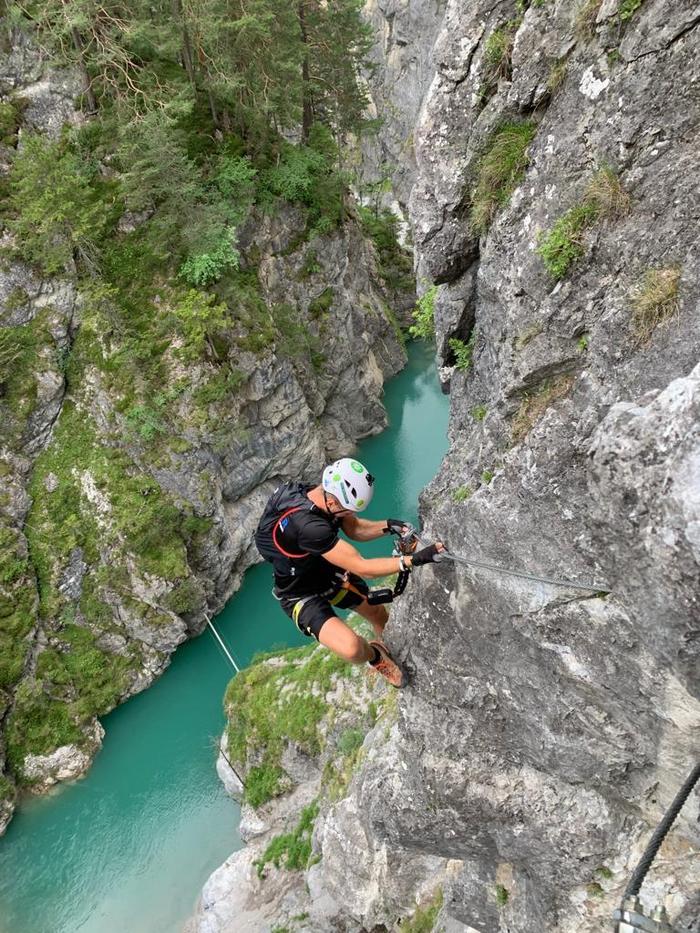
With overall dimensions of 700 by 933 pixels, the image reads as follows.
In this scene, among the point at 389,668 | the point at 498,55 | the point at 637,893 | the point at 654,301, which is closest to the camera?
the point at 637,893

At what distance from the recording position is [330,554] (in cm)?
533

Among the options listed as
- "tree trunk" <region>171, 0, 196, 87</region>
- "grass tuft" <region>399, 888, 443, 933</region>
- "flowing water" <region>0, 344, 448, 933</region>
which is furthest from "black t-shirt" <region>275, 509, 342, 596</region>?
"tree trunk" <region>171, 0, 196, 87</region>

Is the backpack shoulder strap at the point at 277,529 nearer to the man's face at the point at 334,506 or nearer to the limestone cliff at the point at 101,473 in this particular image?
the man's face at the point at 334,506

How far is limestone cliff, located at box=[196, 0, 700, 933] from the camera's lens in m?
3.38

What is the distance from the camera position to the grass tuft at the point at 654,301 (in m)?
3.54

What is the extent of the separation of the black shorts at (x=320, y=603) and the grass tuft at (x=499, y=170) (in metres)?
4.17

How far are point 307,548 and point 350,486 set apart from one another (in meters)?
0.75

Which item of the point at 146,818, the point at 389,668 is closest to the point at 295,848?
the point at 146,818

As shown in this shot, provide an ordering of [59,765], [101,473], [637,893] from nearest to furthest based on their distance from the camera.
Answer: [637,893]
[59,765]
[101,473]

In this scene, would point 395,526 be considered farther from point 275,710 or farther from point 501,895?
point 275,710

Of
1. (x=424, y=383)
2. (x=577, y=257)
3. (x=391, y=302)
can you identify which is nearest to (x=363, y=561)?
(x=577, y=257)

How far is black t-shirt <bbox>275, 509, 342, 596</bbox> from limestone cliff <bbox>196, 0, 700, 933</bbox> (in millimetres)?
944

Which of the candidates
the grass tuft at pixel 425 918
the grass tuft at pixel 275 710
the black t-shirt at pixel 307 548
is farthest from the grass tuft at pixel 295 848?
the black t-shirt at pixel 307 548

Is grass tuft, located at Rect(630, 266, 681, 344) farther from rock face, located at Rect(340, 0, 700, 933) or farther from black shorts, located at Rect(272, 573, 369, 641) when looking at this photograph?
black shorts, located at Rect(272, 573, 369, 641)
